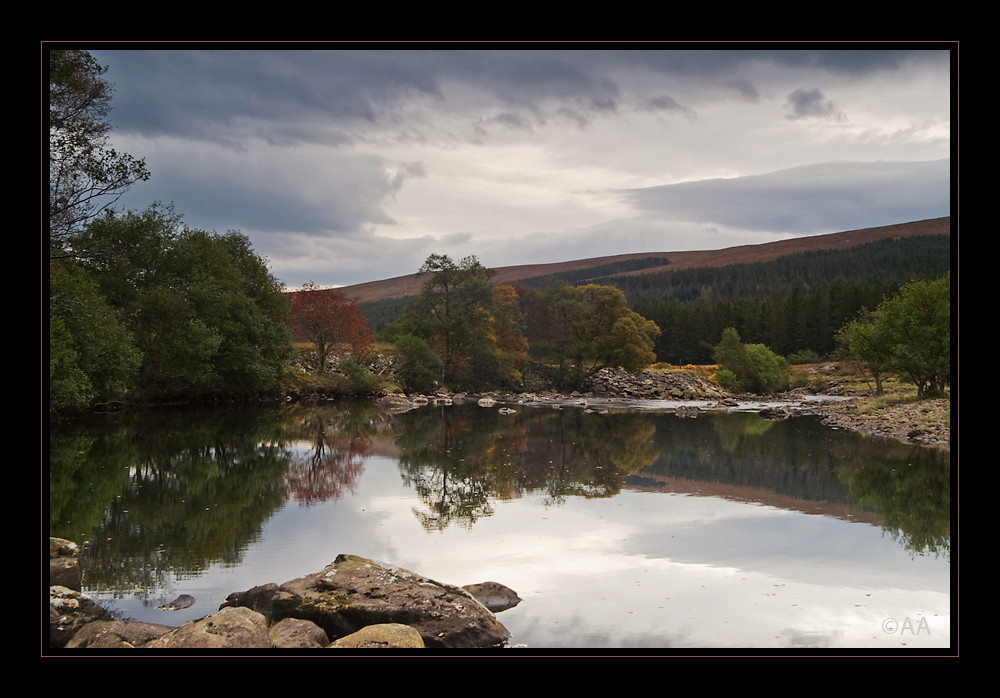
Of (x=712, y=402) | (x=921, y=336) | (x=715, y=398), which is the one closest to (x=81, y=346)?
(x=921, y=336)

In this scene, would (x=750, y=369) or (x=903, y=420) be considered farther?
(x=750, y=369)

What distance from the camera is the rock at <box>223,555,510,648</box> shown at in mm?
5473

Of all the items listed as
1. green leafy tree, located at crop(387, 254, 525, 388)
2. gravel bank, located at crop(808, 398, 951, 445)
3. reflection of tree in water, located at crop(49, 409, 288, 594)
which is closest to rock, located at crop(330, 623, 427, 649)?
reflection of tree in water, located at crop(49, 409, 288, 594)

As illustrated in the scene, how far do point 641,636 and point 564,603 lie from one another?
95 cm

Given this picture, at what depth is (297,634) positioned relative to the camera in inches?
204

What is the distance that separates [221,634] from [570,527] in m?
5.45

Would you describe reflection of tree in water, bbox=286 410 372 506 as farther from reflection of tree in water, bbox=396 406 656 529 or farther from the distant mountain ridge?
the distant mountain ridge

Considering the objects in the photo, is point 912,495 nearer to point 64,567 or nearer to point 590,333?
point 64,567

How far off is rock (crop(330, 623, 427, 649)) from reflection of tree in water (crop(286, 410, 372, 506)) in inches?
247

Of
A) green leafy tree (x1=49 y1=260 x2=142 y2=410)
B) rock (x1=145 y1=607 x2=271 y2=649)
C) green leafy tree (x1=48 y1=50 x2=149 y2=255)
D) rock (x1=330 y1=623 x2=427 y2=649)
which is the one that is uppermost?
green leafy tree (x1=48 y1=50 x2=149 y2=255)

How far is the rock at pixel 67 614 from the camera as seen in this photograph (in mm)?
5125

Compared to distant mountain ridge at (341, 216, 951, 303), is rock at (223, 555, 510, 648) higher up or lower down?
lower down

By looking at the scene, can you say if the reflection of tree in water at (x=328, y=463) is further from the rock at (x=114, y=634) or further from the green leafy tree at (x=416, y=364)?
the green leafy tree at (x=416, y=364)
